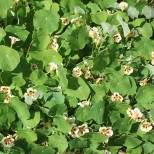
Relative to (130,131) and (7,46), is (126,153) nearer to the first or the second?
(130,131)

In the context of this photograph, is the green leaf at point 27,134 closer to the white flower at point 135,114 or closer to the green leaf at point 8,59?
the green leaf at point 8,59

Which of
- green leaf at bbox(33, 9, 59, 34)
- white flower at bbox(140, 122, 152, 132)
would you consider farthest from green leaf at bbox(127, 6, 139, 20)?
white flower at bbox(140, 122, 152, 132)

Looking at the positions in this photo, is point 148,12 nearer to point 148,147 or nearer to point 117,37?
point 117,37

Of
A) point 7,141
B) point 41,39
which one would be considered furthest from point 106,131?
point 41,39

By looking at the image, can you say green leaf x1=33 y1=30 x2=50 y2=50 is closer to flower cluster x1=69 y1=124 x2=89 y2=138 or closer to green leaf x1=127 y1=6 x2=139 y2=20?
flower cluster x1=69 y1=124 x2=89 y2=138

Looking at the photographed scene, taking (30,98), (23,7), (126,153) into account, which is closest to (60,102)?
(30,98)

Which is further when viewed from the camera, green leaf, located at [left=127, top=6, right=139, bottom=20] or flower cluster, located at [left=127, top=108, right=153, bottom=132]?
green leaf, located at [left=127, top=6, right=139, bottom=20]
